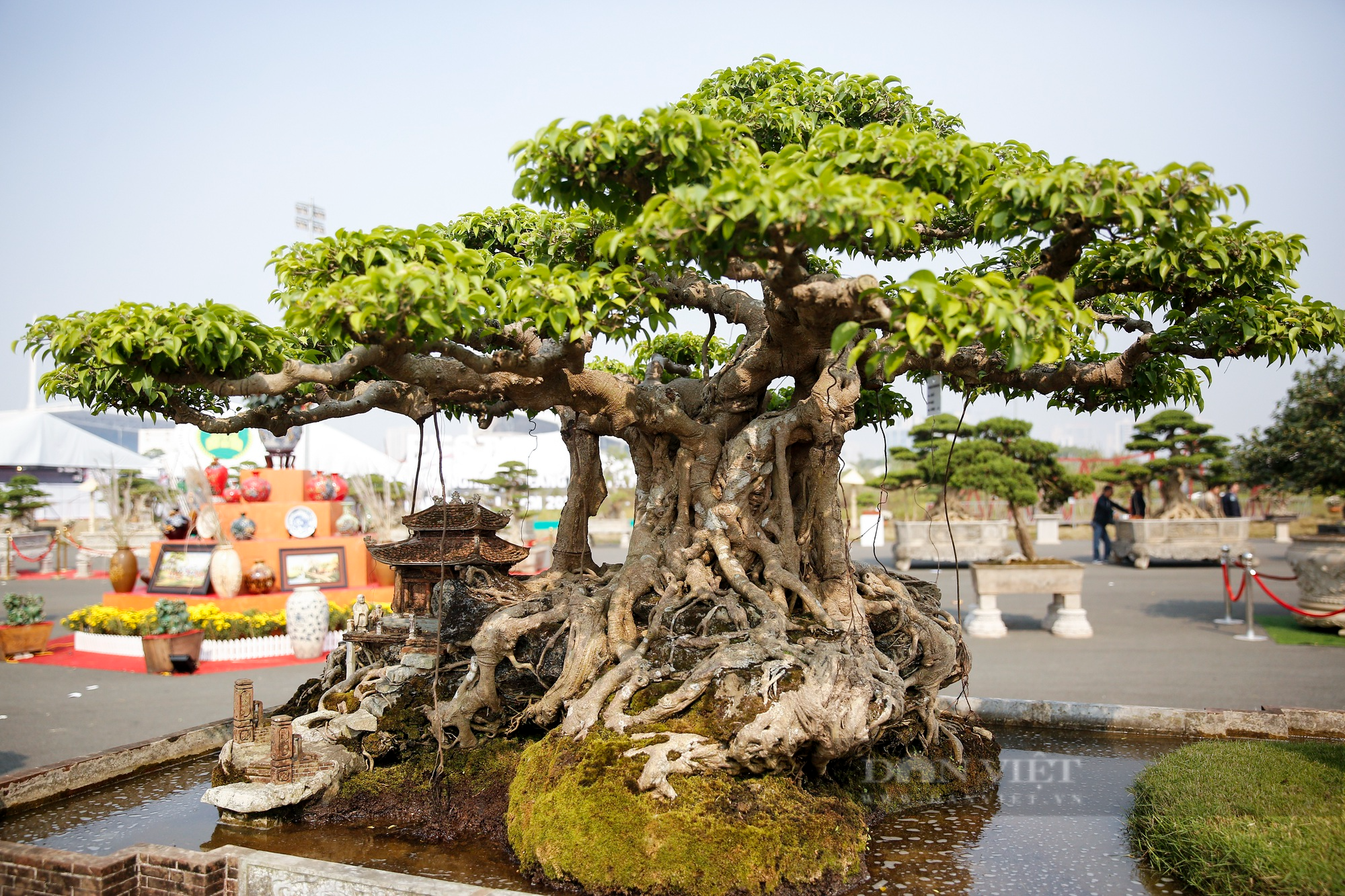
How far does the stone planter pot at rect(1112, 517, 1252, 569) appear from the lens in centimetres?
2312

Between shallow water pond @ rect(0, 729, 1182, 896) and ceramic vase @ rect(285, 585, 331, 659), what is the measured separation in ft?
19.1

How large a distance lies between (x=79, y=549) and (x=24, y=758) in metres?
26.2

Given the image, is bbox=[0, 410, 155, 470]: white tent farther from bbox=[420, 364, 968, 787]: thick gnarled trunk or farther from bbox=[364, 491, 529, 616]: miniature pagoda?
bbox=[420, 364, 968, 787]: thick gnarled trunk

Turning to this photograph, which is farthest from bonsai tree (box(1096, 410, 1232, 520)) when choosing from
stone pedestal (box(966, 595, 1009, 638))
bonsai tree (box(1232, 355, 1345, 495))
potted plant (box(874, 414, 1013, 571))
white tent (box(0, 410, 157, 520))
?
white tent (box(0, 410, 157, 520))

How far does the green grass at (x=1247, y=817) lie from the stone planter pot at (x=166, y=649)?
10927 mm

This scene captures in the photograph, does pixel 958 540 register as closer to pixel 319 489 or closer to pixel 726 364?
pixel 319 489

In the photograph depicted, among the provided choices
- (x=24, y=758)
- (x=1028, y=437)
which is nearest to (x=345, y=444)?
(x=1028, y=437)

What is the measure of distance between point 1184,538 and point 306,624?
21.5m

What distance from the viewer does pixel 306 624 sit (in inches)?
489

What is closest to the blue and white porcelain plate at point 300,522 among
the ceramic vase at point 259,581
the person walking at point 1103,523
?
Answer: the ceramic vase at point 259,581

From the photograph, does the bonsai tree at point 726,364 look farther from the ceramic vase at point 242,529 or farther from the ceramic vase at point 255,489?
the ceramic vase at point 255,489

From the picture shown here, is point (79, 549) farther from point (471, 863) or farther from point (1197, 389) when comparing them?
point (1197, 389)

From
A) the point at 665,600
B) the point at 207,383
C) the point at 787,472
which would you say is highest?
the point at 207,383

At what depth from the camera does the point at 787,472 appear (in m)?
6.77
